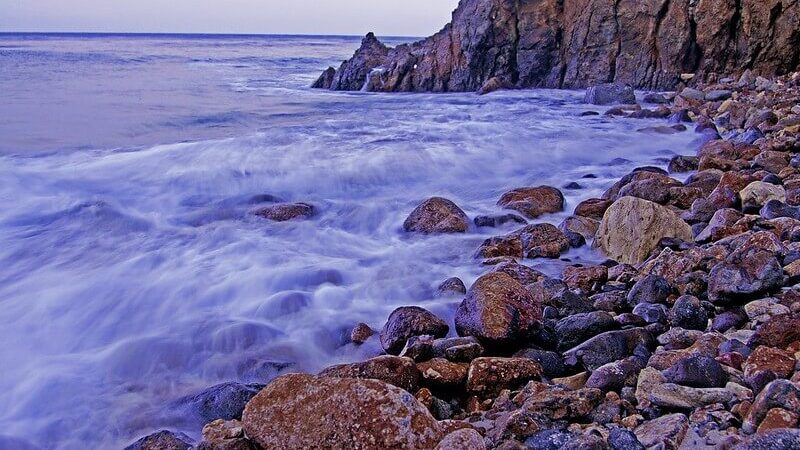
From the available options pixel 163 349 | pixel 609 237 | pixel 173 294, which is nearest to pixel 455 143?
pixel 609 237

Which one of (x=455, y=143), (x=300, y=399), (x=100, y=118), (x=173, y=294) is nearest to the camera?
(x=300, y=399)

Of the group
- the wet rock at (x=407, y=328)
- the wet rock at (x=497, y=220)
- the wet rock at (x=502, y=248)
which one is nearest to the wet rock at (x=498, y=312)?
the wet rock at (x=407, y=328)

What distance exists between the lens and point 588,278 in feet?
14.0

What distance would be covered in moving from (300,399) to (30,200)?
20.7 ft

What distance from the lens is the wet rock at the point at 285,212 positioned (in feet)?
22.1

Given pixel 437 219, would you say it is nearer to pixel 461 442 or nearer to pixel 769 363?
pixel 769 363

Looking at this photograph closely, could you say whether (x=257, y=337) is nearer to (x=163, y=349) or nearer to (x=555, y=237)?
(x=163, y=349)

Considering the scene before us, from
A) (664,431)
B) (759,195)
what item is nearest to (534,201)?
(759,195)

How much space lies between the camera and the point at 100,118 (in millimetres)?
13086

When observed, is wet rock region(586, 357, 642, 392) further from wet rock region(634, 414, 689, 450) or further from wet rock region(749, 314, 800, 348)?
wet rock region(749, 314, 800, 348)

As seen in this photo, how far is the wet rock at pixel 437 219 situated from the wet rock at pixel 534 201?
2.15ft

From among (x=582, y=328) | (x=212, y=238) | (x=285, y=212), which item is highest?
(x=582, y=328)

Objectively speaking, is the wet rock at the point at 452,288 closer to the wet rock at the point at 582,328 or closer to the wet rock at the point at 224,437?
the wet rock at the point at 582,328

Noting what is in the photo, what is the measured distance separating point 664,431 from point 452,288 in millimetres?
2450
